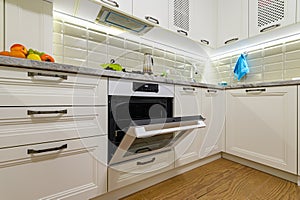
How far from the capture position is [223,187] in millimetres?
1271

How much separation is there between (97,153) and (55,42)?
0.97m

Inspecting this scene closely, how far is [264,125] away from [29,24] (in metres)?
2.07

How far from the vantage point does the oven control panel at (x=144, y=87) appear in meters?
1.11

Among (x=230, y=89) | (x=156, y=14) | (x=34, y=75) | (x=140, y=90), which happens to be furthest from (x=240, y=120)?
(x=34, y=75)

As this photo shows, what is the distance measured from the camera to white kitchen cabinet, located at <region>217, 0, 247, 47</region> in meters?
1.88

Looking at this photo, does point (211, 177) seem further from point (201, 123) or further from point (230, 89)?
point (230, 89)

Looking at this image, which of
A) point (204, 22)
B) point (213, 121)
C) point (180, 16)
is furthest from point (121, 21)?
point (213, 121)

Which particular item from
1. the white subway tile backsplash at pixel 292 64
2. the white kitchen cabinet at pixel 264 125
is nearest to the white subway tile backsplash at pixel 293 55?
the white subway tile backsplash at pixel 292 64

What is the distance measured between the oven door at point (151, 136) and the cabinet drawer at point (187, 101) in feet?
0.79

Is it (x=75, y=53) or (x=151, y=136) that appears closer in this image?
(x=151, y=136)

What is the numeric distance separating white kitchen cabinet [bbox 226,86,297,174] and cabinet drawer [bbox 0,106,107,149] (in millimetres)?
1395

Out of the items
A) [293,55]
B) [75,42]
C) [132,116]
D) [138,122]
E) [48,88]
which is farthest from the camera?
[293,55]

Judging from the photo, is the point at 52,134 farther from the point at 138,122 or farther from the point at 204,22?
the point at 204,22

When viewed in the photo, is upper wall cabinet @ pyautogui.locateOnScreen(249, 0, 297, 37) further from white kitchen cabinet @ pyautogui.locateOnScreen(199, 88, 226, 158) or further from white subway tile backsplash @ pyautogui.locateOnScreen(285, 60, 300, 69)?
white kitchen cabinet @ pyautogui.locateOnScreen(199, 88, 226, 158)
